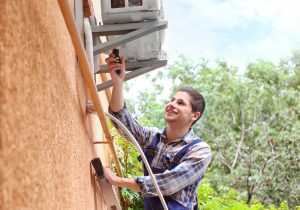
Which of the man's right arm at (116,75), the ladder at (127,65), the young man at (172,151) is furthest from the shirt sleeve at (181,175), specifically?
the man's right arm at (116,75)

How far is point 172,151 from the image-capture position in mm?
2256

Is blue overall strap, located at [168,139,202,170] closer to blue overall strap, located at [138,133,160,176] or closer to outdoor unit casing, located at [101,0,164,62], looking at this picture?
blue overall strap, located at [138,133,160,176]

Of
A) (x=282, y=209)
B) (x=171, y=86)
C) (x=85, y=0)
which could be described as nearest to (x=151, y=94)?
(x=171, y=86)

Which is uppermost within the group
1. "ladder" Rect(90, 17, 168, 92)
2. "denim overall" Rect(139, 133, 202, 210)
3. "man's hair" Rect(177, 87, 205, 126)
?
"ladder" Rect(90, 17, 168, 92)

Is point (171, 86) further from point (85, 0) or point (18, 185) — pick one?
point (18, 185)

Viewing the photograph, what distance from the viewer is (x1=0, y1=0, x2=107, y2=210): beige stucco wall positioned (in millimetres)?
665

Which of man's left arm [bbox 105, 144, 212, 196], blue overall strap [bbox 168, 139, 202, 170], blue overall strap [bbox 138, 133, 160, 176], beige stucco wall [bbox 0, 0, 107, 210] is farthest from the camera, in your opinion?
blue overall strap [bbox 138, 133, 160, 176]

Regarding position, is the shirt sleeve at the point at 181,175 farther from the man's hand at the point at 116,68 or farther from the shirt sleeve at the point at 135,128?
the man's hand at the point at 116,68

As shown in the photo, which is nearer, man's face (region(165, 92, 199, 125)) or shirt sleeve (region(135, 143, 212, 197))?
shirt sleeve (region(135, 143, 212, 197))

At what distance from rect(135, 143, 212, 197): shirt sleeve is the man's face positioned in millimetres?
230

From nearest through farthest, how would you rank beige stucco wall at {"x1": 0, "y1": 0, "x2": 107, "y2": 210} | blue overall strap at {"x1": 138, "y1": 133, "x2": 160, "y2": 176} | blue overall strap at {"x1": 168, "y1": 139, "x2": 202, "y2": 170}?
beige stucco wall at {"x1": 0, "y1": 0, "x2": 107, "y2": 210} < blue overall strap at {"x1": 168, "y1": 139, "x2": 202, "y2": 170} < blue overall strap at {"x1": 138, "y1": 133, "x2": 160, "y2": 176}

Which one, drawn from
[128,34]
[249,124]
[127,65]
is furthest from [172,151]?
[249,124]

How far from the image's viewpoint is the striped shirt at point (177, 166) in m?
2.00

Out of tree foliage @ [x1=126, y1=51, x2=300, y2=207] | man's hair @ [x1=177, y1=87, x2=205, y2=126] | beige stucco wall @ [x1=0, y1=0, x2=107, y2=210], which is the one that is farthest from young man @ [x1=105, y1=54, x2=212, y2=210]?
tree foliage @ [x1=126, y1=51, x2=300, y2=207]
